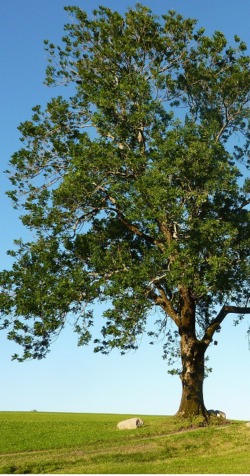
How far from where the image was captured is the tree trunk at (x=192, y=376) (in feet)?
129

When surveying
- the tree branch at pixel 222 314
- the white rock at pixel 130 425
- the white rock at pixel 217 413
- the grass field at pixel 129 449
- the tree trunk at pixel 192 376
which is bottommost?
the grass field at pixel 129 449

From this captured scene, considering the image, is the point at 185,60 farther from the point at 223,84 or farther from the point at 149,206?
the point at 149,206

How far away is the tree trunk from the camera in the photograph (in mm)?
39312

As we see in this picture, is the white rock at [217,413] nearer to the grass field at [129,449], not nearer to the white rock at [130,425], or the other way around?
the grass field at [129,449]

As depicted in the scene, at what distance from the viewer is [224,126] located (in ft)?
141

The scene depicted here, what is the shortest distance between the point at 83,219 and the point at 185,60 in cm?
1188

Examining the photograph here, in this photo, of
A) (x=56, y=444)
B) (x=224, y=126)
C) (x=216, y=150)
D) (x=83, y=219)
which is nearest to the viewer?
(x=56, y=444)

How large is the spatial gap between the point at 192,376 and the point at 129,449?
8.90 meters

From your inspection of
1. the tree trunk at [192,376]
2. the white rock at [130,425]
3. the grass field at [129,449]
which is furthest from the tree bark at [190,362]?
the white rock at [130,425]

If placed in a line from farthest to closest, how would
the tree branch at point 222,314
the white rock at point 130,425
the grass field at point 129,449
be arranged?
the tree branch at point 222,314, the white rock at point 130,425, the grass field at point 129,449

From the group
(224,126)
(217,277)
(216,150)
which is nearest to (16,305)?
(217,277)

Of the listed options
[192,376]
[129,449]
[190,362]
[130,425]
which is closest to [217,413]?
[192,376]

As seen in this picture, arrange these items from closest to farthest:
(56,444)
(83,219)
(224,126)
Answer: (56,444) < (83,219) < (224,126)

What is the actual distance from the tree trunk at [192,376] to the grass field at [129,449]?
3.87ft
